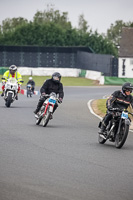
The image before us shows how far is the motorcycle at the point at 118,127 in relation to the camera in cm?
1389

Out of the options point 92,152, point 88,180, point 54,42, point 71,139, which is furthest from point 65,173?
point 54,42

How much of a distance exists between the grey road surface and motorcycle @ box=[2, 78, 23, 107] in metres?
7.62

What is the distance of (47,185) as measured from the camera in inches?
354

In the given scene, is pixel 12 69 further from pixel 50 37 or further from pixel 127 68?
pixel 50 37

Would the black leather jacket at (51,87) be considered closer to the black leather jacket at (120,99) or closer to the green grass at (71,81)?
the black leather jacket at (120,99)

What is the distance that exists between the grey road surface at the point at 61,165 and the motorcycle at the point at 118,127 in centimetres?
23

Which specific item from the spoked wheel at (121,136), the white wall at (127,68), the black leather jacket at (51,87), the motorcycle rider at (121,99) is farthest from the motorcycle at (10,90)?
the white wall at (127,68)

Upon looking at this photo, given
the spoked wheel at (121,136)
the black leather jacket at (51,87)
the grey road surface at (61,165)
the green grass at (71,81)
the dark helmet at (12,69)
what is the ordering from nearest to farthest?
the grey road surface at (61,165) < the spoked wheel at (121,136) < the black leather jacket at (51,87) < the dark helmet at (12,69) < the green grass at (71,81)

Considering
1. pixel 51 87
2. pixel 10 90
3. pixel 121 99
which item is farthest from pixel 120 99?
pixel 10 90

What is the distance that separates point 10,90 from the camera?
2695cm

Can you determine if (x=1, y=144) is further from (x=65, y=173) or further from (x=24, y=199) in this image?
(x=24, y=199)

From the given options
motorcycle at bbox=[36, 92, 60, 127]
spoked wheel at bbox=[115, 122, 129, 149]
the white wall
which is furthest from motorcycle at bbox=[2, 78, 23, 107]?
the white wall

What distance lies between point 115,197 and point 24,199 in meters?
1.22

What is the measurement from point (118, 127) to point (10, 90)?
43.0 feet
